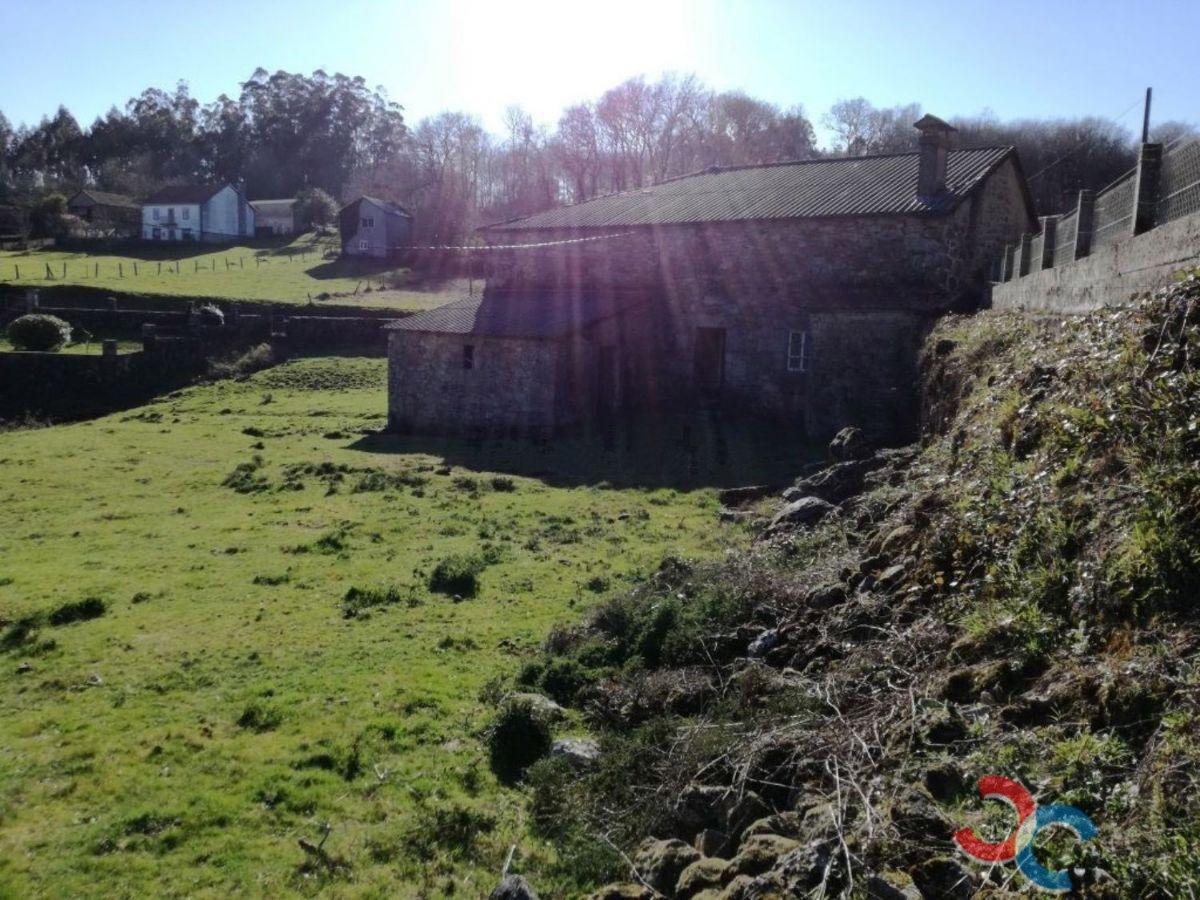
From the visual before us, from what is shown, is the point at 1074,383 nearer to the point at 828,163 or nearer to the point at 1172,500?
the point at 1172,500

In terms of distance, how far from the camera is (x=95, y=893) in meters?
6.65

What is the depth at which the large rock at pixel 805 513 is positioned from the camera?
13.0m

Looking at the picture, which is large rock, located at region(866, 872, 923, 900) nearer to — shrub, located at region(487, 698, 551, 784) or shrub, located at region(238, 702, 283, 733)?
shrub, located at region(487, 698, 551, 784)

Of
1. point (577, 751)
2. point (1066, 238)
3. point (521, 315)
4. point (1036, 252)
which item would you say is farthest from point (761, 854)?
point (521, 315)

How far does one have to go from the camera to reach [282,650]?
11328mm

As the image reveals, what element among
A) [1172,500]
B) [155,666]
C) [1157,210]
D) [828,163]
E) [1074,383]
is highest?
[828,163]

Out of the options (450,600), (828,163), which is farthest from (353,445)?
(828,163)

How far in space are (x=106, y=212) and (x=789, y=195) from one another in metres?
68.9

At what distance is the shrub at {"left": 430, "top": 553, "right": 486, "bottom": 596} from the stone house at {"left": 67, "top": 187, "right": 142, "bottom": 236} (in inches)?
2912

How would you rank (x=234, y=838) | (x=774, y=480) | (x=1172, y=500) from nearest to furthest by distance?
(x=1172, y=500) → (x=234, y=838) → (x=774, y=480)

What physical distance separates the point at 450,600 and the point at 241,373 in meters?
29.7

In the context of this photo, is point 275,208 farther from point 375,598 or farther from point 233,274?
point 375,598

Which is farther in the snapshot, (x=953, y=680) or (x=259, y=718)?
(x=259, y=718)

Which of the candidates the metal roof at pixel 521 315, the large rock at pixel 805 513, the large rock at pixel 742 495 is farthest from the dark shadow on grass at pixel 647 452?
the large rock at pixel 805 513
